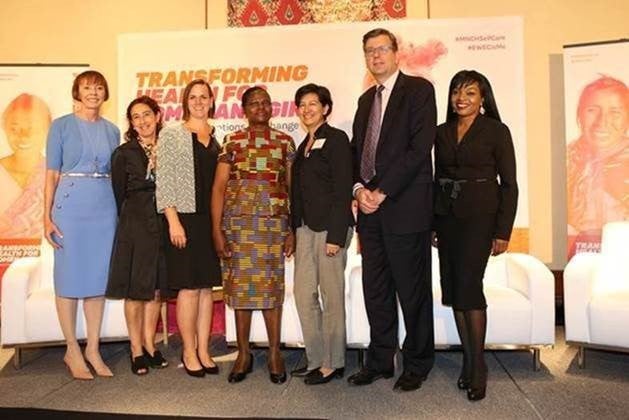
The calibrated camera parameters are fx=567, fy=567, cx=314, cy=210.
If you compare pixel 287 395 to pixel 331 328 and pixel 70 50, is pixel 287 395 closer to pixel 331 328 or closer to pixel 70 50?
pixel 331 328

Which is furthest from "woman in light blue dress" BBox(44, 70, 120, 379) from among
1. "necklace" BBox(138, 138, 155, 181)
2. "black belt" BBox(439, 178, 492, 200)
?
"black belt" BBox(439, 178, 492, 200)

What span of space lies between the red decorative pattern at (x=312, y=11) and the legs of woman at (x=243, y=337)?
267 cm

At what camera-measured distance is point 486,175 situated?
281 cm

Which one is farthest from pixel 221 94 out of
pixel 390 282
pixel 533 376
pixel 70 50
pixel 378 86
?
pixel 533 376

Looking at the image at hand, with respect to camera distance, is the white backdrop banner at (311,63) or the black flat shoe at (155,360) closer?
the black flat shoe at (155,360)

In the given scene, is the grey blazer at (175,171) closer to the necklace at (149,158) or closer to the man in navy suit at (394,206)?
the necklace at (149,158)

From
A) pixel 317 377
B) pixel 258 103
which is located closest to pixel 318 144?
pixel 258 103

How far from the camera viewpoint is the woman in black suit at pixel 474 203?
2797 millimetres

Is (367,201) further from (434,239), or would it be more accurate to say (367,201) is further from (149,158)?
(149,158)

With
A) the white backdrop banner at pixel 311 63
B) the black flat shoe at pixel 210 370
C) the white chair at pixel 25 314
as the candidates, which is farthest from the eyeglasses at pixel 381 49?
the white chair at pixel 25 314

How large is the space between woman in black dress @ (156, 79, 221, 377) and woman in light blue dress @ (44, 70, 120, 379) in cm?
42

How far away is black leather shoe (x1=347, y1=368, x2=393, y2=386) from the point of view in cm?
304

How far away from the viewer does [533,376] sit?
3221mm

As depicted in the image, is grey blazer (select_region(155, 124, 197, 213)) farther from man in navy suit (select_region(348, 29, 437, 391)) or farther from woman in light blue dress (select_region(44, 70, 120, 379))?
man in navy suit (select_region(348, 29, 437, 391))
